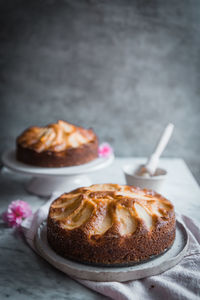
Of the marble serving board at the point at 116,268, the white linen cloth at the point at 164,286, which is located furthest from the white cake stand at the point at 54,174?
the white linen cloth at the point at 164,286

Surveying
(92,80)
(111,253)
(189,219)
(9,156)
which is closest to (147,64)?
(92,80)

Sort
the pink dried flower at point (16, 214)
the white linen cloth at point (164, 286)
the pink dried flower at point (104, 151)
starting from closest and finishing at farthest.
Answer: the white linen cloth at point (164, 286), the pink dried flower at point (16, 214), the pink dried flower at point (104, 151)

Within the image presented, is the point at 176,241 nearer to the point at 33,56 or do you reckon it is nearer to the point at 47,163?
the point at 47,163

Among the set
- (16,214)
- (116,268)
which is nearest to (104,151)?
(16,214)

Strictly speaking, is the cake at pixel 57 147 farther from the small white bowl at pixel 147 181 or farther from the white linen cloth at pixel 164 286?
the white linen cloth at pixel 164 286

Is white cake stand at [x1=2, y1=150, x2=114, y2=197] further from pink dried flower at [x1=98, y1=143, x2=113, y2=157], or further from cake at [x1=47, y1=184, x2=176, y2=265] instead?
cake at [x1=47, y1=184, x2=176, y2=265]

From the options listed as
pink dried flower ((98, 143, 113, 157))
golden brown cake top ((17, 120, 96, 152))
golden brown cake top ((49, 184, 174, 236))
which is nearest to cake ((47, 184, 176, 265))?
golden brown cake top ((49, 184, 174, 236))

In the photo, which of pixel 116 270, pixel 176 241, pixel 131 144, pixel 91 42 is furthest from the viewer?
pixel 131 144

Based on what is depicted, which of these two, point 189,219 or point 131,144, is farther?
point 131,144
